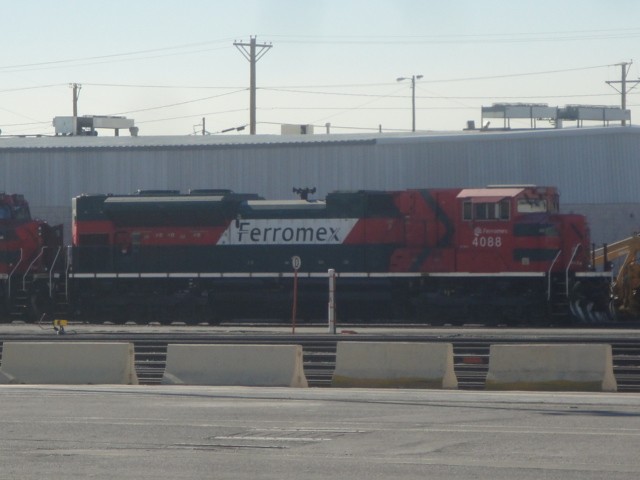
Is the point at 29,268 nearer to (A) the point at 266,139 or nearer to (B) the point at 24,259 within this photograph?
(B) the point at 24,259

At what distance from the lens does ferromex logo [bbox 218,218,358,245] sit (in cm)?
2744

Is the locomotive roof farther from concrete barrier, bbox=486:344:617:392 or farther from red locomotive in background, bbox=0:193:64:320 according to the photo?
concrete barrier, bbox=486:344:617:392

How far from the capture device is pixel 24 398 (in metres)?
14.2

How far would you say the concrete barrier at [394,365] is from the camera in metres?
15.3

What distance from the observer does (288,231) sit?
27.7m

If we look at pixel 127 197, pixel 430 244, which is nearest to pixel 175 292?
pixel 127 197

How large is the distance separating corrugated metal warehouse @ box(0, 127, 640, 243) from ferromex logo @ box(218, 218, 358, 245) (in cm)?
753

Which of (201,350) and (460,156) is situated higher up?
(460,156)

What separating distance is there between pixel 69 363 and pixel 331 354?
3974 mm

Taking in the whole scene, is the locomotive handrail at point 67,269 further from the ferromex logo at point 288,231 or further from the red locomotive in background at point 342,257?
the ferromex logo at point 288,231

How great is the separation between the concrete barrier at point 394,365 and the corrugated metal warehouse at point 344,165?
1866cm

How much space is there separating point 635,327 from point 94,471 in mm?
18621

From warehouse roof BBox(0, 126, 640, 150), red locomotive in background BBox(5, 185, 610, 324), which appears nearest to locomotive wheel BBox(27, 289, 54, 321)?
red locomotive in background BBox(5, 185, 610, 324)

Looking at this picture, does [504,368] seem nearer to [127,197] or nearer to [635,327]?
[635,327]
